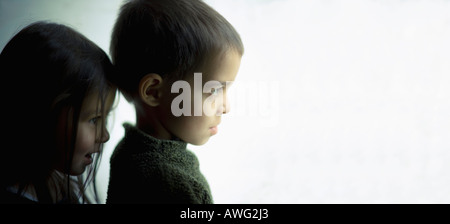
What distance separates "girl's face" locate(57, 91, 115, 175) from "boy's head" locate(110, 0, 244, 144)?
0.05 m

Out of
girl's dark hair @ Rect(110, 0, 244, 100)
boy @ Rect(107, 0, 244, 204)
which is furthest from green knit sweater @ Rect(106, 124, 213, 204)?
girl's dark hair @ Rect(110, 0, 244, 100)

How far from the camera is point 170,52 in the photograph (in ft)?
1.85

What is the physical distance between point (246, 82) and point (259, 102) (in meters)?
0.06

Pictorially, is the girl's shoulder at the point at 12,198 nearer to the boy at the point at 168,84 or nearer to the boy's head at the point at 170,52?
the boy at the point at 168,84

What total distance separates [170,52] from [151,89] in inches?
2.7

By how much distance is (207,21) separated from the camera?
58 centimetres

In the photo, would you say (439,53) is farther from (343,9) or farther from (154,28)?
(154,28)

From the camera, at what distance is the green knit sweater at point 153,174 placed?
1.87ft

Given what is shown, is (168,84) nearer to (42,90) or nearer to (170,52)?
(170,52)

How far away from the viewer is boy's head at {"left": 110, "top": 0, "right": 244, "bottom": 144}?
56 centimetres

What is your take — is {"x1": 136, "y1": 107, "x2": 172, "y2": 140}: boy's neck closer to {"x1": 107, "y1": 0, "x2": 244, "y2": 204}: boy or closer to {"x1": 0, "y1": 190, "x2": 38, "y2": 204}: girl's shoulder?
{"x1": 107, "y1": 0, "x2": 244, "y2": 204}: boy

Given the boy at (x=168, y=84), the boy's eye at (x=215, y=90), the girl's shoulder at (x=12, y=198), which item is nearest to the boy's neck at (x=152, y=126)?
the boy at (x=168, y=84)

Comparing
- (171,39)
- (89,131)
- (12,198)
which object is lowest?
(12,198)

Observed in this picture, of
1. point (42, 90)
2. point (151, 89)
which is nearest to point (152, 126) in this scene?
point (151, 89)
